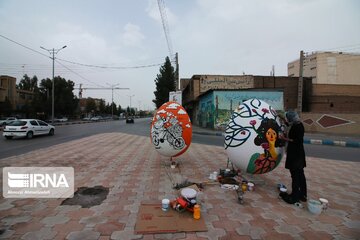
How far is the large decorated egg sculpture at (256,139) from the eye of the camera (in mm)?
5062

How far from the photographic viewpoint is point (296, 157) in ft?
15.6

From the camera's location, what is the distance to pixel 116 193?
5176 mm

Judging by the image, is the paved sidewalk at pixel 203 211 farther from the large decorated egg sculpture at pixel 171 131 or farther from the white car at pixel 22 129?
the white car at pixel 22 129

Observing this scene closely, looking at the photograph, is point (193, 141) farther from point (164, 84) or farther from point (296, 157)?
point (164, 84)

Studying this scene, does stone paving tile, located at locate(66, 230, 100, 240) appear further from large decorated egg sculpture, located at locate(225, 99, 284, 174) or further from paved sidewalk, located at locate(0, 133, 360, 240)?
large decorated egg sculpture, located at locate(225, 99, 284, 174)

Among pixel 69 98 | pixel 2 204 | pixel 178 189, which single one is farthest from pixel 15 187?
pixel 69 98

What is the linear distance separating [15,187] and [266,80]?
35.2 m

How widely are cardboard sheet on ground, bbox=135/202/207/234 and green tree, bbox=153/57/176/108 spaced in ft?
124

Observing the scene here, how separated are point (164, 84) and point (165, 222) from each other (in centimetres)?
3944

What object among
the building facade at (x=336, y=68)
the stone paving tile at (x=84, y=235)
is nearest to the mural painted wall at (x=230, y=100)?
the stone paving tile at (x=84, y=235)

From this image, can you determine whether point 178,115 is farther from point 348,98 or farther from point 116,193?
point 348,98

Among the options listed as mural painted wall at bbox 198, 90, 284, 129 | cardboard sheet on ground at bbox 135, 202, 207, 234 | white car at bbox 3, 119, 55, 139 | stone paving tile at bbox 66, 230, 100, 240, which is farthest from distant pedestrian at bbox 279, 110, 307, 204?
mural painted wall at bbox 198, 90, 284, 129

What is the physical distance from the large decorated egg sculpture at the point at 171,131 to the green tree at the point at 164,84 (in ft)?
113

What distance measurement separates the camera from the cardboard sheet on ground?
3600mm
